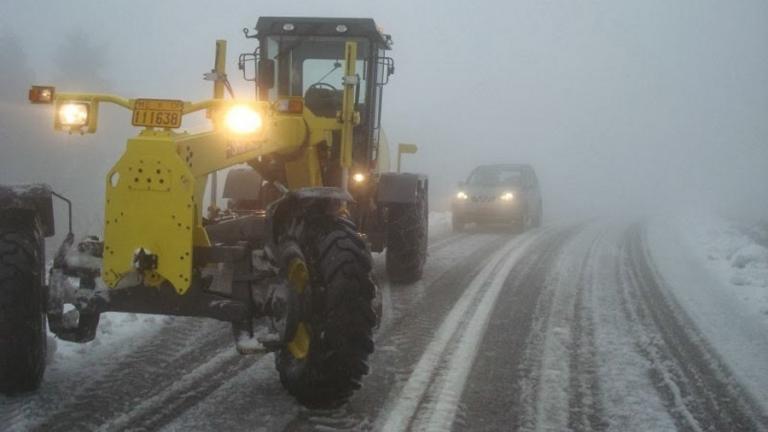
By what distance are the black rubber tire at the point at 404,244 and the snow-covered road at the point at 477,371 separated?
20cm

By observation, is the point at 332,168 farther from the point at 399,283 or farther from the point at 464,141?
the point at 464,141

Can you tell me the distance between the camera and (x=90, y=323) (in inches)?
169

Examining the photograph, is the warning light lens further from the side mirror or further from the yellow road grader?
the side mirror

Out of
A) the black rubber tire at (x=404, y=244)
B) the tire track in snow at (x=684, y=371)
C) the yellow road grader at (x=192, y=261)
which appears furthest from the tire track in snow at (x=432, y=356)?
the tire track in snow at (x=684, y=371)

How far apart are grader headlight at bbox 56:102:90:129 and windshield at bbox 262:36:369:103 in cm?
346

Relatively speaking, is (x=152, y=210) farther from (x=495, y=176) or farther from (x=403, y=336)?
(x=495, y=176)

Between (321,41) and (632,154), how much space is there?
93.2 metres

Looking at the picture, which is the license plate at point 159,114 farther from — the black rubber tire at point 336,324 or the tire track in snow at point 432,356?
the tire track in snow at point 432,356

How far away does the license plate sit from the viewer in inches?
168

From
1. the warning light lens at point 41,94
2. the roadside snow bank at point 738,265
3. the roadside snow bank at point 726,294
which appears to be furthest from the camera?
the roadside snow bank at point 738,265

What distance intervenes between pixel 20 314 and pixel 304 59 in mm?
4768

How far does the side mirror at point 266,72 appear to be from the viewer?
7.24 m

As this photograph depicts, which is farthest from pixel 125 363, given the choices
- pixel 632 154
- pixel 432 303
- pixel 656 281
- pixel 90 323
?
pixel 632 154

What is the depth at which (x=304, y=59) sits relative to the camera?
809 centimetres
